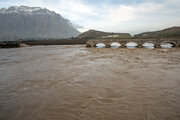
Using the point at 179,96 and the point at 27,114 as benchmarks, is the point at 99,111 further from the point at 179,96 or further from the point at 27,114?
the point at 179,96

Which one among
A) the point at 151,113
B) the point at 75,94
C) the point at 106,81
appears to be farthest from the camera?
the point at 106,81

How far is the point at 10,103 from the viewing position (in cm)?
617

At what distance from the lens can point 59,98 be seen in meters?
6.60

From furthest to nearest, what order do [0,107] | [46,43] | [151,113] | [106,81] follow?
[46,43] < [106,81] < [0,107] < [151,113]

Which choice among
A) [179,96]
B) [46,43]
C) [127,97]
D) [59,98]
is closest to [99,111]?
[127,97]

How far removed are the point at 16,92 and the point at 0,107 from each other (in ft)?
5.92

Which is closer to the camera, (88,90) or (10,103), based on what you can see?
(10,103)

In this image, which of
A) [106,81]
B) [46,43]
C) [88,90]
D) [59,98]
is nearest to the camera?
[59,98]

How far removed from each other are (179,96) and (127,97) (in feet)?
10.1

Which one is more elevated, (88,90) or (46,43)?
(46,43)

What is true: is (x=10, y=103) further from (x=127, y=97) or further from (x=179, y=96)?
(x=179, y=96)

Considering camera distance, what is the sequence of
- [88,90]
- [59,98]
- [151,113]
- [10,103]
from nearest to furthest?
[151,113] → [10,103] → [59,98] → [88,90]

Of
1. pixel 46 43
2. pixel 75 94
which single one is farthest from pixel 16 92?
pixel 46 43

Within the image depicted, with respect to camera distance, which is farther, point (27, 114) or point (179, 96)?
point (179, 96)
